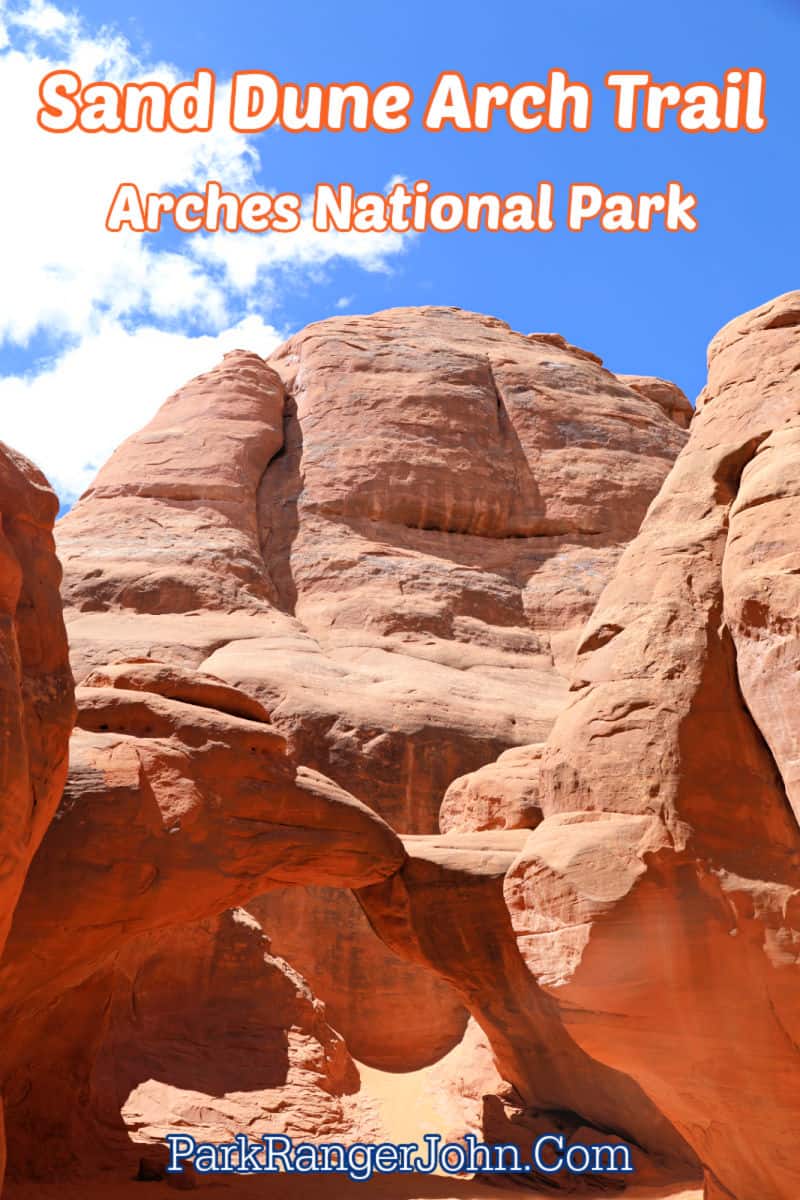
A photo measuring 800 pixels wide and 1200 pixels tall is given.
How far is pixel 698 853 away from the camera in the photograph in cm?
777

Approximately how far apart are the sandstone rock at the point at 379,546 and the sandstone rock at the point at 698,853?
8.15 metres

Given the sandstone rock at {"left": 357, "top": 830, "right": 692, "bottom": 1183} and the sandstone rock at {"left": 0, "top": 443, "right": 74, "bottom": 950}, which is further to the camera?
the sandstone rock at {"left": 357, "top": 830, "right": 692, "bottom": 1183}

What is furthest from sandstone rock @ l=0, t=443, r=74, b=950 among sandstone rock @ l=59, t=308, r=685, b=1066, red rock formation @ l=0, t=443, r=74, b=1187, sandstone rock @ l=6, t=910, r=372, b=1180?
sandstone rock @ l=59, t=308, r=685, b=1066

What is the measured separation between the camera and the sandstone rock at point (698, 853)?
25.0 ft

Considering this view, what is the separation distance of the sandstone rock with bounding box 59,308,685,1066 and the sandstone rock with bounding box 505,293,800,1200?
815 cm

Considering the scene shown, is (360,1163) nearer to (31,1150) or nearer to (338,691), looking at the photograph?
(31,1150)

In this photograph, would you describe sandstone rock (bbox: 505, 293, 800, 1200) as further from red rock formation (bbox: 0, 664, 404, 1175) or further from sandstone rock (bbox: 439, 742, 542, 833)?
sandstone rock (bbox: 439, 742, 542, 833)

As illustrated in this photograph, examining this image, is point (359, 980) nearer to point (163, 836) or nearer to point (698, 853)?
point (163, 836)

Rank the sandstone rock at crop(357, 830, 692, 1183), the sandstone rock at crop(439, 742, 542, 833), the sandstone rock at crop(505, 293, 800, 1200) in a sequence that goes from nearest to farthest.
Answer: the sandstone rock at crop(505, 293, 800, 1200) → the sandstone rock at crop(357, 830, 692, 1183) → the sandstone rock at crop(439, 742, 542, 833)

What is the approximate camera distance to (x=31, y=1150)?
36.2ft

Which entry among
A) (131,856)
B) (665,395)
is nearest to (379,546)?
(665,395)

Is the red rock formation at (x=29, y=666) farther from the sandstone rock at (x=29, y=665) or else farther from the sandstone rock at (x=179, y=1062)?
the sandstone rock at (x=179, y=1062)

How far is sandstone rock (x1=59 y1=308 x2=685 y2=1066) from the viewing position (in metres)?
16.9

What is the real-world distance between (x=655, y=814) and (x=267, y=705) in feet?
31.8
